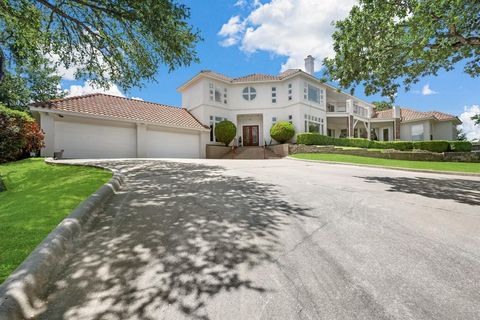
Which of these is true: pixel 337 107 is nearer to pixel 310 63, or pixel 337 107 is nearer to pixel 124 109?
pixel 310 63

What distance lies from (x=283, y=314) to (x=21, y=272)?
2.42 m

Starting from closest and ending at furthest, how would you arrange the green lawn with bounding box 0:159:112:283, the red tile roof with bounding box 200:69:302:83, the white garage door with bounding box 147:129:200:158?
1. the green lawn with bounding box 0:159:112:283
2. the white garage door with bounding box 147:129:200:158
3. the red tile roof with bounding box 200:69:302:83

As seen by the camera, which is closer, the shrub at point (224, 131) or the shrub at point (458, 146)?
the shrub at point (224, 131)

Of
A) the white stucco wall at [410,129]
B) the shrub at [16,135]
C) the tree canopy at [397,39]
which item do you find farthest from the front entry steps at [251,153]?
the white stucco wall at [410,129]

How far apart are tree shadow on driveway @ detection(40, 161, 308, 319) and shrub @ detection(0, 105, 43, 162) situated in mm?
10796

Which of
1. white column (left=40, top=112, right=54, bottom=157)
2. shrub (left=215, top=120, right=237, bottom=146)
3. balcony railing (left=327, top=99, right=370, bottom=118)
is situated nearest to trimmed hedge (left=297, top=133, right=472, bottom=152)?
balcony railing (left=327, top=99, right=370, bottom=118)

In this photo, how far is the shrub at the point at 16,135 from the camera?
37.4 feet

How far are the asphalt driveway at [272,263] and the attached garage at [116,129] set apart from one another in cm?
1384

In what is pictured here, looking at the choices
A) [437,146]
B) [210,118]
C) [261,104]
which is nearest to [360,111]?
[437,146]

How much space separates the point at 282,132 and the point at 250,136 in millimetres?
4791

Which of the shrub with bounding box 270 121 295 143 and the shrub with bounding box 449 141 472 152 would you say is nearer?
the shrub with bounding box 270 121 295 143

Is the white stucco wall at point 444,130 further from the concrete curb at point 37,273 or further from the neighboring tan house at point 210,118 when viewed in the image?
the concrete curb at point 37,273

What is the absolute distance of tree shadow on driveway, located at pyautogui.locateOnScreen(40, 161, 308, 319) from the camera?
6.79 feet

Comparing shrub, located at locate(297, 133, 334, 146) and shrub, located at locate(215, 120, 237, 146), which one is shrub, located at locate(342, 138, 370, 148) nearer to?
shrub, located at locate(297, 133, 334, 146)
